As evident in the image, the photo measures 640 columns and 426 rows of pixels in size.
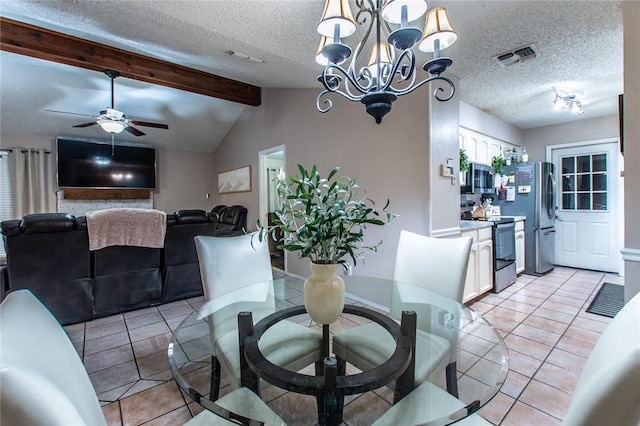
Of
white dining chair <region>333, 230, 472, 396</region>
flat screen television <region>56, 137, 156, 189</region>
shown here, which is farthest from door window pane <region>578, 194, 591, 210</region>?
flat screen television <region>56, 137, 156, 189</region>

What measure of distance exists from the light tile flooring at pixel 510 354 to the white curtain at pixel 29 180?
432 centimetres

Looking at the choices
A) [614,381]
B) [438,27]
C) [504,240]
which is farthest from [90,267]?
[504,240]

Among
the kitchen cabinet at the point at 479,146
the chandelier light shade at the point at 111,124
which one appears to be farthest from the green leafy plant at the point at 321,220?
the chandelier light shade at the point at 111,124

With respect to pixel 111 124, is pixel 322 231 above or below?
below

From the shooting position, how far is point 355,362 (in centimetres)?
139

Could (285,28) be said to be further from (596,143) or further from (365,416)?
(596,143)

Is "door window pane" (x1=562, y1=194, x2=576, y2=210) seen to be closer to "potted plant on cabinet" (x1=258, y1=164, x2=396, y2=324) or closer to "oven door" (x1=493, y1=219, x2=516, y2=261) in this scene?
"oven door" (x1=493, y1=219, x2=516, y2=261)

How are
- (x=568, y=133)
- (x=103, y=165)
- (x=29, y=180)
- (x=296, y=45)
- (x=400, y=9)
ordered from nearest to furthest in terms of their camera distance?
(x=400, y=9) < (x=296, y=45) < (x=568, y=133) < (x=29, y=180) < (x=103, y=165)

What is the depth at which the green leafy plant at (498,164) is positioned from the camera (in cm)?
416

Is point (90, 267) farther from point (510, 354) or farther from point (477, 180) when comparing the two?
point (477, 180)

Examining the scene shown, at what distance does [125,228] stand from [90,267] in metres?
0.47

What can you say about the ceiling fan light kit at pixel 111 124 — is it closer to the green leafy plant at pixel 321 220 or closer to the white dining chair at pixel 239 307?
the white dining chair at pixel 239 307

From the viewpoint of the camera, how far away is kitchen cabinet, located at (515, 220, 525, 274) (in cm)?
384

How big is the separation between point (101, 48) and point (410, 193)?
13.2 ft
